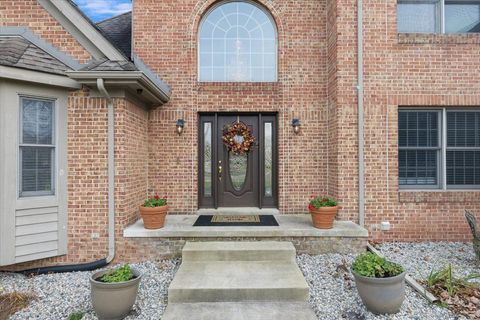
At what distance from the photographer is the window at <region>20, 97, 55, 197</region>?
432cm

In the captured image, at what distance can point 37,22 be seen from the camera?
4.80 m

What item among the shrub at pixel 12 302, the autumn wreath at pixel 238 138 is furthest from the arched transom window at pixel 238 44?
the shrub at pixel 12 302

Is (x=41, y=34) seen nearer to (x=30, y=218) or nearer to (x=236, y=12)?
(x=30, y=218)

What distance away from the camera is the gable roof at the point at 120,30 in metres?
6.58

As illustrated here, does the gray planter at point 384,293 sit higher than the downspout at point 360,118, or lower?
lower

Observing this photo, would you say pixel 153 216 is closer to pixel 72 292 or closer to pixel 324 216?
pixel 72 292

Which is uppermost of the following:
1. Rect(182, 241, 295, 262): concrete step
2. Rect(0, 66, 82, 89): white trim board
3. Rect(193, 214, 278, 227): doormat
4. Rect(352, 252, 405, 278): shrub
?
Rect(0, 66, 82, 89): white trim board


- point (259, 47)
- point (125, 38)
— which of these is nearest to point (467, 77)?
point (259, 47)

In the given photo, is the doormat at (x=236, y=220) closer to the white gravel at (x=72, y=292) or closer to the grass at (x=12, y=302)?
the white gravel at (x=72, y=292)

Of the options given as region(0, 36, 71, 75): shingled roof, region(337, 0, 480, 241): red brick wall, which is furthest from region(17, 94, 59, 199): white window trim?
region(337, 0, 480, 241): red brick wall

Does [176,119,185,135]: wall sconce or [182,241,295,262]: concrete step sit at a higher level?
[176,119,185,135]: wall sconce

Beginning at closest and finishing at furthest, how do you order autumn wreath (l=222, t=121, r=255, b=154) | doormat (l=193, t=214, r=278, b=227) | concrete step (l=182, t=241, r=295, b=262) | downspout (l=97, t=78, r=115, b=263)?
concrete step (l=182, t=241, r=295, b=262)
downspout (l=97, t=78, r=115, b=263)
doormat (l=193, t=214, r=278, b=227)
autumn wreath (l=222, t=121, r=255, b=154)

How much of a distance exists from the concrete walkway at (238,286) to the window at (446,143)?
11.1 ft

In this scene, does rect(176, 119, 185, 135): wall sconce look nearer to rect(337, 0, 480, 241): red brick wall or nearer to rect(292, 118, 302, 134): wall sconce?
rect(292, 118, 302, 134): wall sconce
